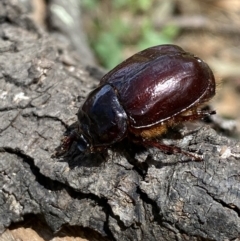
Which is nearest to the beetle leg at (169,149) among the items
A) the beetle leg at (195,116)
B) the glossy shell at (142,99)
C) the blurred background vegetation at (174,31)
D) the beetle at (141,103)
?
the beetle at (141,103)

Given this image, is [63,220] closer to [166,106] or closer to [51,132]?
[51,132]

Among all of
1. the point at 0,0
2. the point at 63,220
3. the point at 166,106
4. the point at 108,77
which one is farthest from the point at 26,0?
the point at 63,220

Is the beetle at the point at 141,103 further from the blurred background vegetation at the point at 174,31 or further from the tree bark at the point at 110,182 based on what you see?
the blurred background vegetation at the point at 174,31

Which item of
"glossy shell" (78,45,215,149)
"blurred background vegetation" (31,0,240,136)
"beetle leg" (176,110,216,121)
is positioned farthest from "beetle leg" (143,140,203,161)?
"blurred background vegetation" (31,0,240,136)

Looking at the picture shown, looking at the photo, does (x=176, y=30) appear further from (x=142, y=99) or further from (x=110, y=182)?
(x=110, y=182)

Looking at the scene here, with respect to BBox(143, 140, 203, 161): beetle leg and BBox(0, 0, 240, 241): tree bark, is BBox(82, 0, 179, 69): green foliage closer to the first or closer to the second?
BBox(0, 0, 240, 241): tree bark

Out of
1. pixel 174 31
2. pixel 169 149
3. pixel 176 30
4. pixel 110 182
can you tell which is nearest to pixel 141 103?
pixel 169 149
